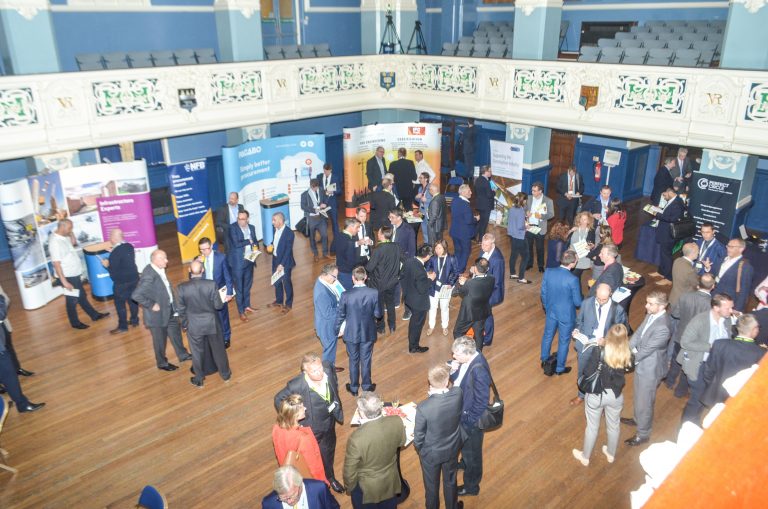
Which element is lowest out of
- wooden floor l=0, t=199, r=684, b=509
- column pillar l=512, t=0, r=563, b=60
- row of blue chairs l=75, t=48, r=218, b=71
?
wooden floor l=0, t=199, r=684, b=509

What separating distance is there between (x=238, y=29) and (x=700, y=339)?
404 inches

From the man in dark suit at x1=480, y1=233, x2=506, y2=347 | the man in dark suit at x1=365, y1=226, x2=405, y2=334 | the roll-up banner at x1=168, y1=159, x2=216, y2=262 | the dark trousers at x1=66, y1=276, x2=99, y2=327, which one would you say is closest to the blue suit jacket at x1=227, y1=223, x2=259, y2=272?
the man in dark suit at x1=365, y1=226, x2=405, y2=334

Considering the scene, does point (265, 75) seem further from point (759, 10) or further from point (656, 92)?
point (759, 10)

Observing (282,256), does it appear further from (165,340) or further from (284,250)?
(165,340)

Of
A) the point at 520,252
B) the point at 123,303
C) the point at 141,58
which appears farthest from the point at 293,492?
the point at 141,58

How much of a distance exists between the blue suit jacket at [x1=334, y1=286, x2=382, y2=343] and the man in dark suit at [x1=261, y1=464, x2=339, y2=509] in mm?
2617

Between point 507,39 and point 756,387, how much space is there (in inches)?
641

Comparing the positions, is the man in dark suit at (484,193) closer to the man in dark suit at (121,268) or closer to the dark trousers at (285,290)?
the dark trousers at (285,290)

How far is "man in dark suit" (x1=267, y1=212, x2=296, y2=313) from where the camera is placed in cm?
871

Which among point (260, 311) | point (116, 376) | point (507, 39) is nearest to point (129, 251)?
point (116, 376)

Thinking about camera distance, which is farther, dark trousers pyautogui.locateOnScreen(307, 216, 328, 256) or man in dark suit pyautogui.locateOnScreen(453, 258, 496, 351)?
dark trousers pyautogui.locateOnScreen(307, 216, 328, 256)

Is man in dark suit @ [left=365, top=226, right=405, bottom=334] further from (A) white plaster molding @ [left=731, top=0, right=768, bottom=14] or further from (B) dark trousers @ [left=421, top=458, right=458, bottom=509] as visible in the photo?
(A) white plaster molding @ [left=731, top=0, right=768, bottom=14]

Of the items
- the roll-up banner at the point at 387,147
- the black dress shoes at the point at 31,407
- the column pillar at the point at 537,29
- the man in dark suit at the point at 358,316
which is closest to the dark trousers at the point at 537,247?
the roll-up banner at the point at 387,147

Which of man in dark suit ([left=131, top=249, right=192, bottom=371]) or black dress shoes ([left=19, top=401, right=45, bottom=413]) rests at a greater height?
man in dark suit ([left=131, top=249, right=192, bottom=371])
